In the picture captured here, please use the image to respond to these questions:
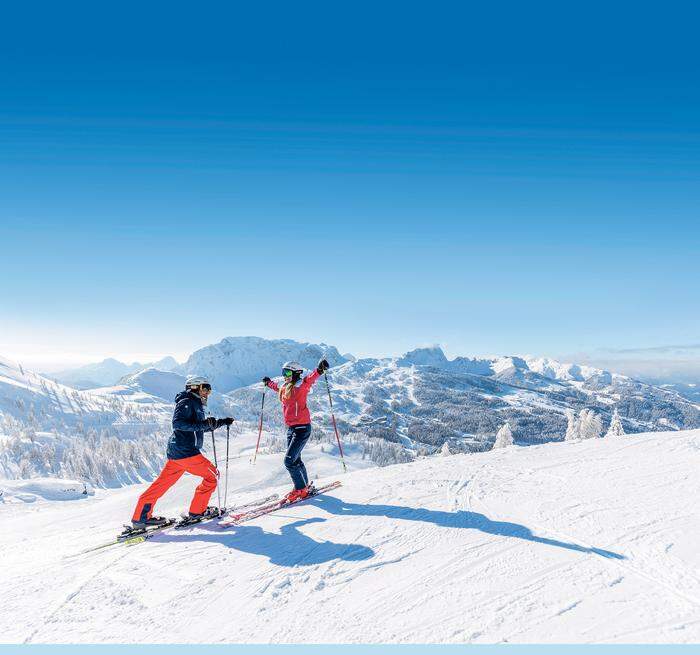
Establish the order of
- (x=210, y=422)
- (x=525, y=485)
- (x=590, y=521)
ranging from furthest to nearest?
(x=525, y=485)
(x=210, y=422)
(x=590, y=521)

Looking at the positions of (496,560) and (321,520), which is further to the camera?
(321,520)

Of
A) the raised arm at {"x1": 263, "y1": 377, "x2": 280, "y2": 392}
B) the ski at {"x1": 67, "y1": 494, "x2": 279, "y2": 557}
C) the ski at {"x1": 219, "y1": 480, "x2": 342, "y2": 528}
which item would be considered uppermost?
the raised arm at {"x1": 263, "y1": 377, "x2": 280, "y2": 392}

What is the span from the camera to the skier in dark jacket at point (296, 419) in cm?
990

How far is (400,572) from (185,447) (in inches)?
186

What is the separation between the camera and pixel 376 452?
378 feet

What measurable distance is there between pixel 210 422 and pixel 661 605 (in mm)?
7333

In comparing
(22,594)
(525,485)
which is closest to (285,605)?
(22,594)

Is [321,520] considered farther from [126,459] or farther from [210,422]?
[126,459]

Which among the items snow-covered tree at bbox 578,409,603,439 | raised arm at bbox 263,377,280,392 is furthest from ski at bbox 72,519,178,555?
snow-covered tree at bbox 578,409,603,439

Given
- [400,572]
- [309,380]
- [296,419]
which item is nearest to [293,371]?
[309,380]

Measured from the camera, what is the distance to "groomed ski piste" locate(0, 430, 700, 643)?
4859 millimetres

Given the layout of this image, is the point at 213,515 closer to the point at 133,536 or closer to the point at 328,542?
the point at 133,536

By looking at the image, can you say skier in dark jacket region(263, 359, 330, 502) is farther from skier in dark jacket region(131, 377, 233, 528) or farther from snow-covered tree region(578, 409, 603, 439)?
snow-covered tree region(578, 409, 603, 439)

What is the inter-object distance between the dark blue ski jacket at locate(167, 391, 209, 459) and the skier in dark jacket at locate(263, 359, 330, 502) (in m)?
1.99
